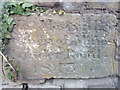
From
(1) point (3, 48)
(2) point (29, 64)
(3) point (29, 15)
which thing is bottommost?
(2) point (29, 64)

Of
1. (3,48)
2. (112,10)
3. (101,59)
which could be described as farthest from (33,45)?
(112,10)

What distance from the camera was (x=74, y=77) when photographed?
1814mm

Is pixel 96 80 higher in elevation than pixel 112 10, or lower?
lower

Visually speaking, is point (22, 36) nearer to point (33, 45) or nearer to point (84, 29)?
point (33, 45)

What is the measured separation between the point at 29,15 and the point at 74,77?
1.85 ft

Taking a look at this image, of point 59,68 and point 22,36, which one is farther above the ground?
point 22,36

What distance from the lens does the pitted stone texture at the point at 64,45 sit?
1757 millimetres

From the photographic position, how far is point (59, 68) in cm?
181

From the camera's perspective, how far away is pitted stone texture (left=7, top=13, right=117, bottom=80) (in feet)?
5.76

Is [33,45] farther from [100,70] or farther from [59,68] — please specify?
[100,70]

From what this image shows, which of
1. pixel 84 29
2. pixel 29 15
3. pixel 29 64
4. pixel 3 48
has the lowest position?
pixel 29 64

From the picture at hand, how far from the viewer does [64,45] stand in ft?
5.82

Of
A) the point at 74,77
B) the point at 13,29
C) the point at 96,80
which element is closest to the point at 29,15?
the point at 13,29

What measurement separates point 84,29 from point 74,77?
1.20ft
